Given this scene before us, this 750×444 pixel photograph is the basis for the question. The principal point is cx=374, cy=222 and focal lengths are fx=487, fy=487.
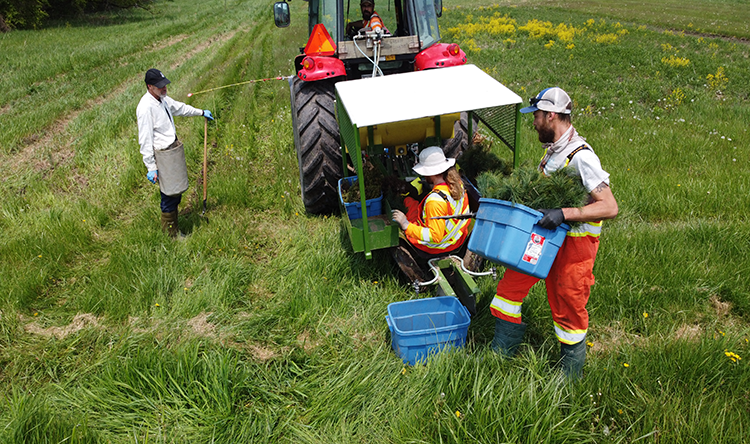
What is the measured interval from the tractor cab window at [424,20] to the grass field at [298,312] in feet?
6.36

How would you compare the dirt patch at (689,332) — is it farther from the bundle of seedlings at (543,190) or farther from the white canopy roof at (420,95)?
the white canopy roof at (420,95)

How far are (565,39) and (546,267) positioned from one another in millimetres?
15179

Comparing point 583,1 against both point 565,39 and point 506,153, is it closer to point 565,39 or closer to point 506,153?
point 565,39

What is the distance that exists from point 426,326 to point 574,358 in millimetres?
960

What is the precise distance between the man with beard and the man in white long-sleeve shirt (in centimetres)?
341

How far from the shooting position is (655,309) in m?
3.51

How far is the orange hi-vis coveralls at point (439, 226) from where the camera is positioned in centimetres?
339

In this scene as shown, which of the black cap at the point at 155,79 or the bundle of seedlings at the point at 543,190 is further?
the black cap at the point at 155,79

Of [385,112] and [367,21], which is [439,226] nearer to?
[385,112]

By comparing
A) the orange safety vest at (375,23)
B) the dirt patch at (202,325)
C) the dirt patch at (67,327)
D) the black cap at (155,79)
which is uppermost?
the orange safety vest at (375,23)

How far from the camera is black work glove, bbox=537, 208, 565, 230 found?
8.21 feet

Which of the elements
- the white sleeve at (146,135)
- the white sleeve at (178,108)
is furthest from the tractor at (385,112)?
the white sleeve at (146,135)

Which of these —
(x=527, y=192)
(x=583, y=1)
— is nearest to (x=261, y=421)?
(x=527, y=192)

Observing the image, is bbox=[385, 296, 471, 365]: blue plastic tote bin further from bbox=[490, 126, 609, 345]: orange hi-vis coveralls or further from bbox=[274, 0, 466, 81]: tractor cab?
bbox=[274, 0, 466, 81]: tractor cab
